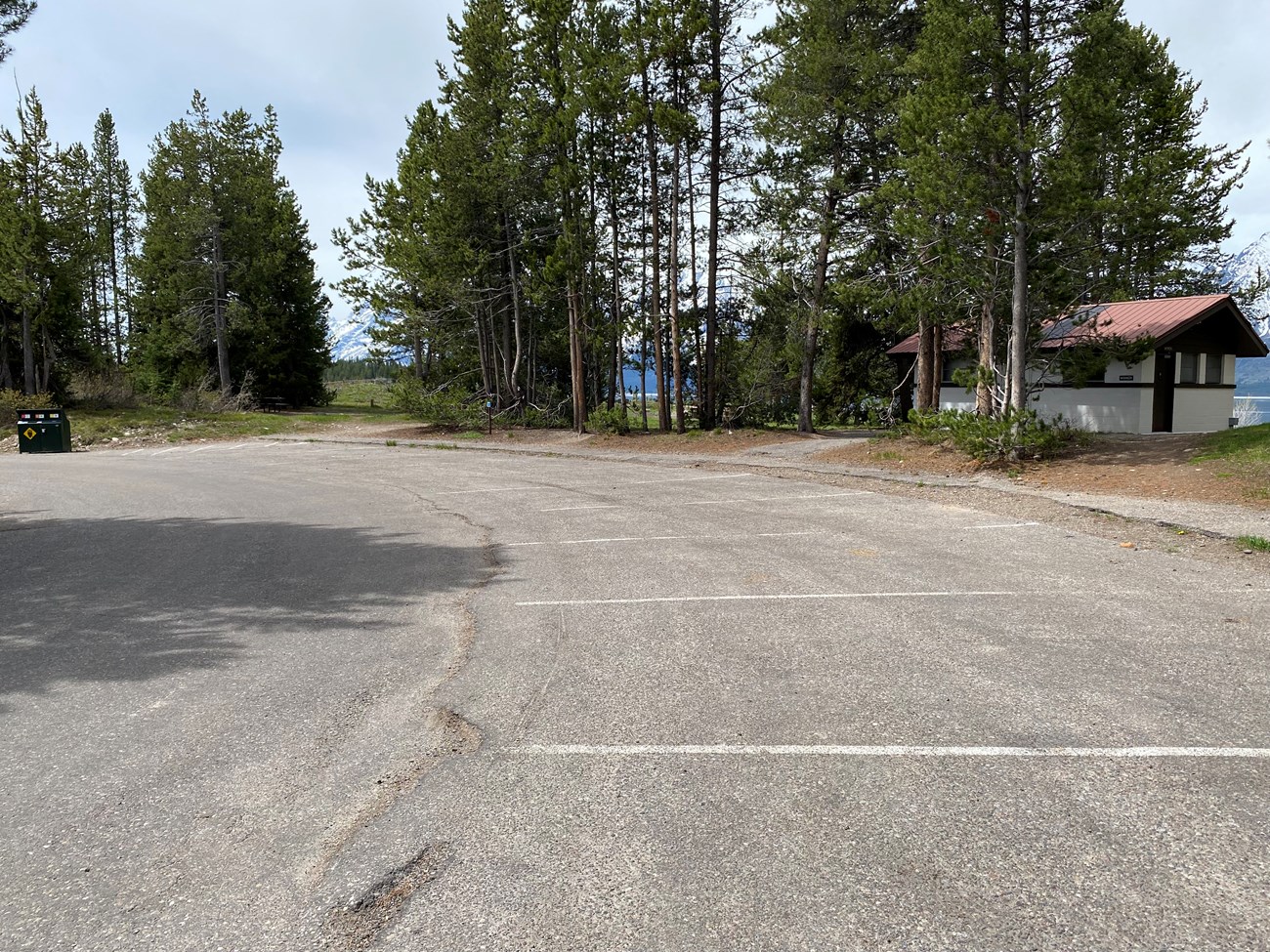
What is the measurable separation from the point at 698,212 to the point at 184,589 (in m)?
21.5

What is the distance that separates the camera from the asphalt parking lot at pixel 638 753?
9.14ft

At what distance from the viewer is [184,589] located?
7.57 metres

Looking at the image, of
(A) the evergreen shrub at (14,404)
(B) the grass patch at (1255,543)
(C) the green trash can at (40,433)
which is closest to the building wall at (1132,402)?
(B) the grass patch at (1255,543)

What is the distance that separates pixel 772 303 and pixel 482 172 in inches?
434

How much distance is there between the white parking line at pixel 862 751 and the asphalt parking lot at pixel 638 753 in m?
0.02

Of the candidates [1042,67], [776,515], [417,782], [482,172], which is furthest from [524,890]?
[482,172]

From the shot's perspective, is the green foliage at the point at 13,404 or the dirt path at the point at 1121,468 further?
the green foliage at the point at 13,404

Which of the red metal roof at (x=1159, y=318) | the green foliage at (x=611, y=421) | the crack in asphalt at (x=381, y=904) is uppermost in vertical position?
the red metal roof at (x=1159, y=318)

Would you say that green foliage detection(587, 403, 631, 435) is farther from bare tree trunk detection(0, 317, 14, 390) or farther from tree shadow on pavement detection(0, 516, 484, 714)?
bare tree trunk detection(0, 317, 14, 390)

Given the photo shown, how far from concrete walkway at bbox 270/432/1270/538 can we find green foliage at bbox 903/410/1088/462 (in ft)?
2.90

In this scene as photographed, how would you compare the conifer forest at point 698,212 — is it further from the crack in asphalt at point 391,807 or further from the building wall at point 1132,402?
the crack in asphalt at point 391,807

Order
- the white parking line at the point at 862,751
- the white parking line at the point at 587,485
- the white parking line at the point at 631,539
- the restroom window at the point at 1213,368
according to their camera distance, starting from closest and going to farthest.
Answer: the white parking line at the point at 862,751
the white parking line at the point at 631,539
the white parking line at the point at 587,485
the restroom window at the point at 1213,368

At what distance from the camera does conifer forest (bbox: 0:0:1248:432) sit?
15.4m

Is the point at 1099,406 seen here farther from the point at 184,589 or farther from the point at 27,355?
the point at 27,355
